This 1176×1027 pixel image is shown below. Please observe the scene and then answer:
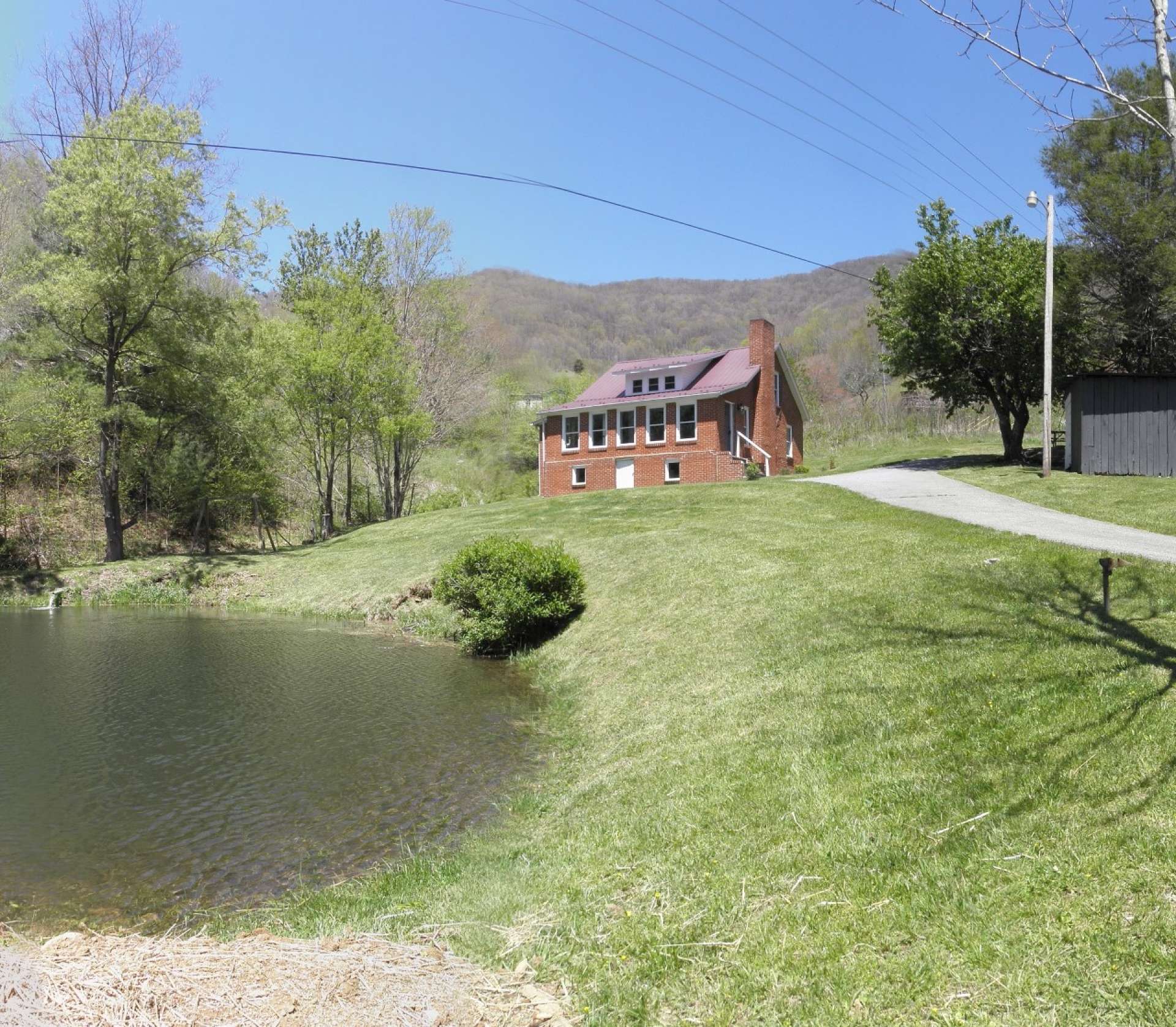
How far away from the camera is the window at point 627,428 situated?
37156 millimetres

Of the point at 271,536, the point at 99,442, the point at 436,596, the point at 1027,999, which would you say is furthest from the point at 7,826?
the point at 271,536

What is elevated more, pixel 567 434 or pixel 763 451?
pixel 567 434

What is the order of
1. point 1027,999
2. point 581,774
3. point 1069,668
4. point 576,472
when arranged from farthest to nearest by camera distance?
point 576,472, point 581,774, point 1069,668, point 1027,999

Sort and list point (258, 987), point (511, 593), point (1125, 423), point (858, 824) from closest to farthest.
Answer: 1. point (258, 987)
2. point (858, 824)
3. point (511, 593)
4. point (1125, 423)

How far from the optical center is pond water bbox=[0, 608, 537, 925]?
20.7ft

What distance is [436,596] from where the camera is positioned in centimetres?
1667

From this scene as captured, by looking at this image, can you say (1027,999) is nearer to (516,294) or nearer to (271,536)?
(271,536)

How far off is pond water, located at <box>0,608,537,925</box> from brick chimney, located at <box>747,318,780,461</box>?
24.7m

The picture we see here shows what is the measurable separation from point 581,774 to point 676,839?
105 inches

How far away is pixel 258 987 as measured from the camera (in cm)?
379

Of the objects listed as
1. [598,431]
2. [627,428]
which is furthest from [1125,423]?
[598,431]

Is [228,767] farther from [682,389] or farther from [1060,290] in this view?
[682,389]

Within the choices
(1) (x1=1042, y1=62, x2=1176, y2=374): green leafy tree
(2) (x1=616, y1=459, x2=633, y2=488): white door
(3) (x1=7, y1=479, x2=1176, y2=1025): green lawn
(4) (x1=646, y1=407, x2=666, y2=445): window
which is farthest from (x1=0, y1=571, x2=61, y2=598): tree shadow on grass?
(1) (x1=1042, y1=62, x2=1176, y2=374): green leafy tree

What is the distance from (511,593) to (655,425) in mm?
23008
